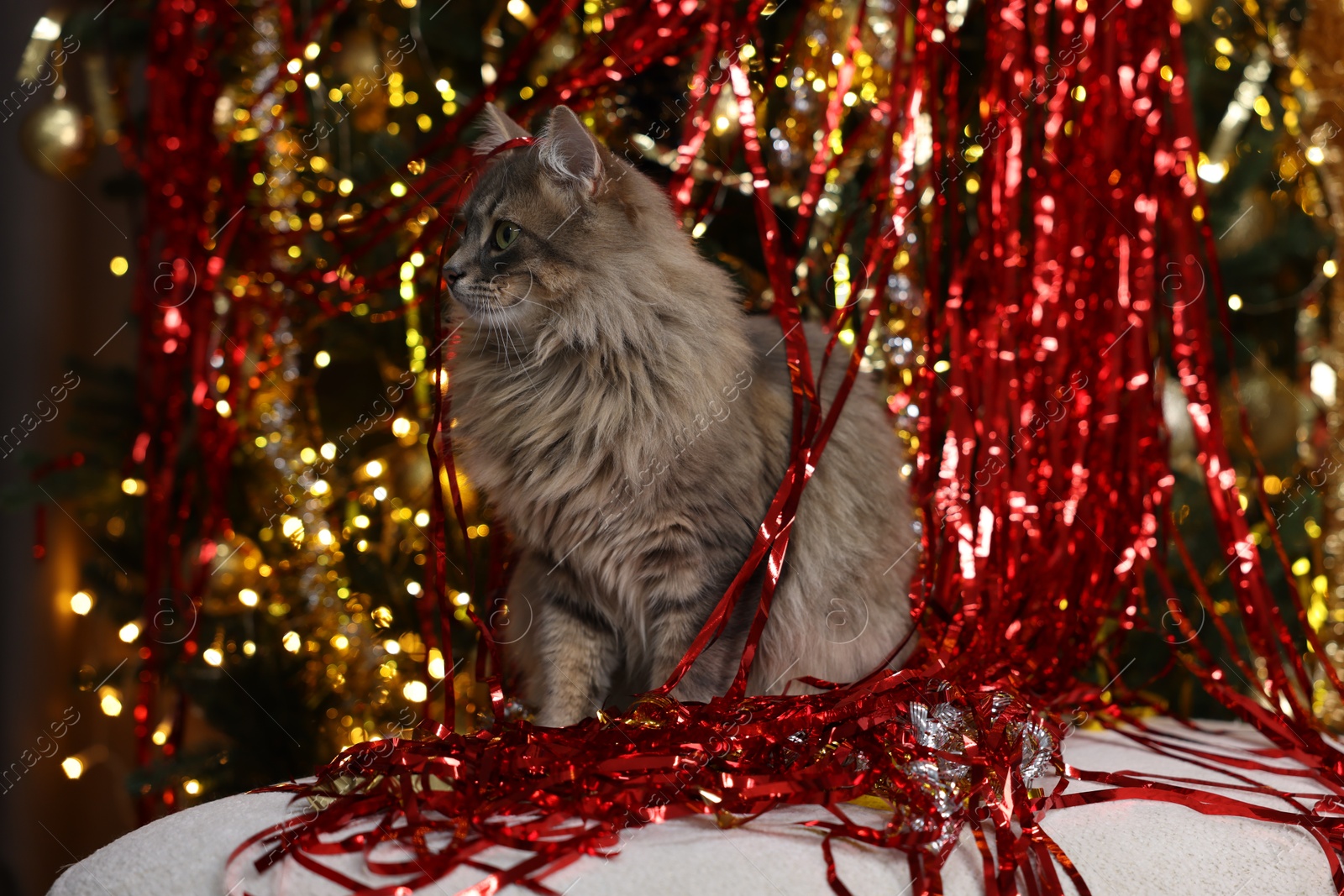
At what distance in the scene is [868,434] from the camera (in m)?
1.21

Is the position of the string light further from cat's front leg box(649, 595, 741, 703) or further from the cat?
cat's front leg box(649, 595, 741, 703)

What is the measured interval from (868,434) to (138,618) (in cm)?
137

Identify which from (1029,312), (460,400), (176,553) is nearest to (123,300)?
(176,553)

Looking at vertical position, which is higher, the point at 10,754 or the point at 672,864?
the point at 672,864

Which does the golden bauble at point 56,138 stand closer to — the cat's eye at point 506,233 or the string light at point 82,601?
the string light at point 82,601

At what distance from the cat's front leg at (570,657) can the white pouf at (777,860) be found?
281 mm

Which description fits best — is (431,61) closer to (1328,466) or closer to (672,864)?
(672,864)

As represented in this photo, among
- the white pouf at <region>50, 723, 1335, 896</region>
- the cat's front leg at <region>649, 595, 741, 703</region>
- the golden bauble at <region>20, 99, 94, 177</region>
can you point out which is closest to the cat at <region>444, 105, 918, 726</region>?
the cat's front leg at <region>649, 595, 741, 703</region>

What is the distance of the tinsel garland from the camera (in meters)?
0.99

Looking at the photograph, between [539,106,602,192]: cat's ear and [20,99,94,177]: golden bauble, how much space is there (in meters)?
1.17

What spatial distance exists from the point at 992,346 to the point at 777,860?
2.76 feet

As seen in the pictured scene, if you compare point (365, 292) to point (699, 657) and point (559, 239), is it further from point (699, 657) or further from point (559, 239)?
point (699, 657)

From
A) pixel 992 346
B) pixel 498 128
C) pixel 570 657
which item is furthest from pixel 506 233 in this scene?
pixel 992 346

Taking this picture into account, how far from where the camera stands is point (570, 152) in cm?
106
